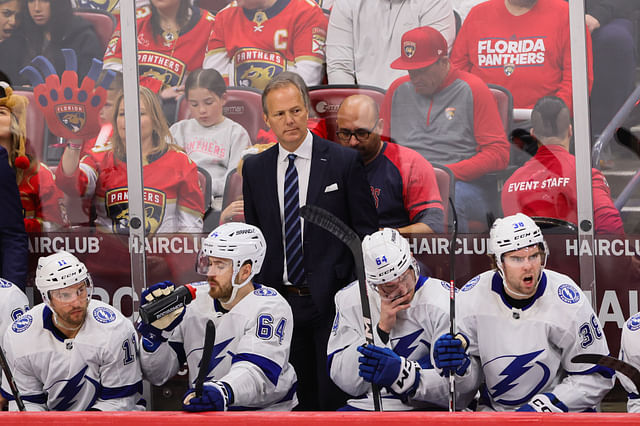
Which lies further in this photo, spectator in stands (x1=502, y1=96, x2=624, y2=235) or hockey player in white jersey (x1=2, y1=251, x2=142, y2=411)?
spectator in stands (x1=502, y1=96, x2=624, y2=235)

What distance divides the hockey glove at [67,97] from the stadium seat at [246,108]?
673 millimetres

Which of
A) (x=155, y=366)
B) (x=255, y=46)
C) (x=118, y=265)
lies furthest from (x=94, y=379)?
(x=255, y=46)

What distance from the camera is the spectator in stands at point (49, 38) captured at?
4953mm

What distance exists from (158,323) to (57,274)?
474 mm

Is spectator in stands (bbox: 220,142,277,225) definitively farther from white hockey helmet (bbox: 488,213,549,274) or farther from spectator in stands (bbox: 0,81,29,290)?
white hockey helmet (bbox: 488,213,549,274)

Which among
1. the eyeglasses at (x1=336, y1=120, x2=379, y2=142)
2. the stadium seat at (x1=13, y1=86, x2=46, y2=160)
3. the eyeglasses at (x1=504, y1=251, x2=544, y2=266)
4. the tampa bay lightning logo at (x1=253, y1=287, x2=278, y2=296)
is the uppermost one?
the stadium seat at (x1=13, y1=86, x2=46, y2=160)

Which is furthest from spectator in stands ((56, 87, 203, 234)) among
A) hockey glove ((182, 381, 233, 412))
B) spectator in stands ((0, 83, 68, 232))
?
hockey glove ((182, 381, 233, 412))

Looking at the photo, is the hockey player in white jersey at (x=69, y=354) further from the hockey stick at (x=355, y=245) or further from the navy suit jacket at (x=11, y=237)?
the hockey stick at (x=355, y=245)

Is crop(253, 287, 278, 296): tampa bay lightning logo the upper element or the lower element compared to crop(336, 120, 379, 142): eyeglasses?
lower

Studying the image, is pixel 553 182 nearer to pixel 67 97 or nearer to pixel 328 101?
pixel 328 101

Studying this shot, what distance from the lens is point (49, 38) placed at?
5004 mm

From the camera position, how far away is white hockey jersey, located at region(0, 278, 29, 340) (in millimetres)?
4367

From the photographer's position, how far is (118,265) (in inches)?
195

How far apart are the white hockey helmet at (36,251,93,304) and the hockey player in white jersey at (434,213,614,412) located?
1.53 meters
